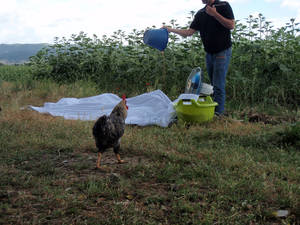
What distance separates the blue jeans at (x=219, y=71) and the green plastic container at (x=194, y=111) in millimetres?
566

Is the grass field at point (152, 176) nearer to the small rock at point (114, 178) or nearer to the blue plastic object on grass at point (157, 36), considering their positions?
the small rock at point (114, 178)

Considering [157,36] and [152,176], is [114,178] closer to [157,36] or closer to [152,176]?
[152,176]

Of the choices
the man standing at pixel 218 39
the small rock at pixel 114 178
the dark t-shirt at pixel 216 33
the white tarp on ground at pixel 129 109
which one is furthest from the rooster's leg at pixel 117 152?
the dark t-shirt at pixel 216 33

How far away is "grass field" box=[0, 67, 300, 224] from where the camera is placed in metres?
2.53

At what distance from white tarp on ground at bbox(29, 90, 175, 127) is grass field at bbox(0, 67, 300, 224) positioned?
1.36 feet

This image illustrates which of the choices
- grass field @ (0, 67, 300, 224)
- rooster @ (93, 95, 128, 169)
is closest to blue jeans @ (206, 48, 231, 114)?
grass field @ (0, 67, 300, 224)

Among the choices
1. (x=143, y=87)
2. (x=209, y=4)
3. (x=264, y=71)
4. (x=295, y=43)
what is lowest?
(x=143, y=87)

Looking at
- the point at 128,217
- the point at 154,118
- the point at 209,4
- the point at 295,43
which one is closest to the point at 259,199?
the point at 128,217

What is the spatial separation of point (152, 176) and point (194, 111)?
2344 mm

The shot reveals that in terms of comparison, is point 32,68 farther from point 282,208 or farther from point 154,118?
point 282,208

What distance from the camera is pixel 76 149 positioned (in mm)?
4191

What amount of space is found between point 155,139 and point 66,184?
1812mm

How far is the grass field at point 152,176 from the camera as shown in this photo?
253 centimetres

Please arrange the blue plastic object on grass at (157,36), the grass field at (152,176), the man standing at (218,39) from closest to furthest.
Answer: the grass field at (152,176) → the man standing at (218,39) → the blue plastic object on grass at (157,36)
